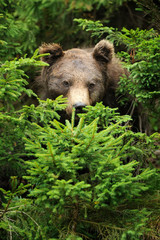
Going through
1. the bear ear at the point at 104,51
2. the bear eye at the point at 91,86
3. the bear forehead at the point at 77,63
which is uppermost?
the bear ear at the point at 104,51

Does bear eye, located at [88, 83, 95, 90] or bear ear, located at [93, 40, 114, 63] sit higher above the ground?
bear ear, located at [93, 40, 114, 63]

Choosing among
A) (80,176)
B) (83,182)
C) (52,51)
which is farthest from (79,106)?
(83,182)

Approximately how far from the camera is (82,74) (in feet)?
18.3

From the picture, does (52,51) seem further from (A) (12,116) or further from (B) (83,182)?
(B) (83,182)

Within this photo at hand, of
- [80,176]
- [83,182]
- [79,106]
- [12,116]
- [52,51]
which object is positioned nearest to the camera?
[83,182]

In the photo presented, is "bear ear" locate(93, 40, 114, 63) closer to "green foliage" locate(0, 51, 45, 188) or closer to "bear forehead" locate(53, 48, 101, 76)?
"bear forehead" locate(53, 48, 101, 76)

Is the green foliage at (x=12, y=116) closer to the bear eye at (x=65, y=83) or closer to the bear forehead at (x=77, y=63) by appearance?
the bear eye at (x=65, y=83)

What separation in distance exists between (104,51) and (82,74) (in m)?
0.69

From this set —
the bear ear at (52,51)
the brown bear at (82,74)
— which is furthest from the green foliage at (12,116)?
the bear ear at (52,51)

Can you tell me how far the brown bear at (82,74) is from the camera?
5.49 meters

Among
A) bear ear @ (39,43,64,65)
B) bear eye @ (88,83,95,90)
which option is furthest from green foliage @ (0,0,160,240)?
bear ear @ (39,43,64,65)

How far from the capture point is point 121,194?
3178 millimetres

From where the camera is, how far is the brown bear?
18.0 ft

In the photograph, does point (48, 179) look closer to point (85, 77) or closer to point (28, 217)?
point (28, 217)
